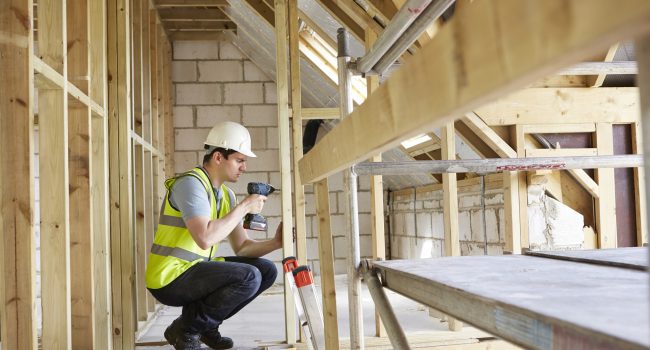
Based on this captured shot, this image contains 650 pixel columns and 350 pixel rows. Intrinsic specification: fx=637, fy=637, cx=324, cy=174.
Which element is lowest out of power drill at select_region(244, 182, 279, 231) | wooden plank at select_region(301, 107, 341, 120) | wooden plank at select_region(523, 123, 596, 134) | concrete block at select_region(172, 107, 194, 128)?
power drill at select_region(244, 182, 279, 231)

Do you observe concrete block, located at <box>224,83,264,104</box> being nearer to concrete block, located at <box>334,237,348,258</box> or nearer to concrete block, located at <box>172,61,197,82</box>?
concrete block, located at <box>172,61,197,82</box>

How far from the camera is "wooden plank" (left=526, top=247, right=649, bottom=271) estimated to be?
1361mm

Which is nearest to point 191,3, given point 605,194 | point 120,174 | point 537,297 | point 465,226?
point 120,174

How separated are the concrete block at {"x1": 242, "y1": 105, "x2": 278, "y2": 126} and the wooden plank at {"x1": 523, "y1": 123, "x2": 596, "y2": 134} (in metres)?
3.68

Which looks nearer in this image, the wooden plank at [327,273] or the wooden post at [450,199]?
the wooden plank at [327,273]

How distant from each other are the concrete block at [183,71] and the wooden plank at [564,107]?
4049 millimetres

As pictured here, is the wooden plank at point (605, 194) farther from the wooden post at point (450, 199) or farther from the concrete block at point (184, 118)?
the concrete block at point (184, 118)

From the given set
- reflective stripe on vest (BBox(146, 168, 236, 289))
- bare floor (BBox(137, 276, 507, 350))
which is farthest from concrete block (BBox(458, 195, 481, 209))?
reflective stripe on vest (BBox(146, 168, 236, 289))

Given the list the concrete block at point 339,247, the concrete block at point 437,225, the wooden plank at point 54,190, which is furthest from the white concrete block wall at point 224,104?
the wooden plank at point 54,190

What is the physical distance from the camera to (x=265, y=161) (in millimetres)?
7160

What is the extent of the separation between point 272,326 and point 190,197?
1761 mm

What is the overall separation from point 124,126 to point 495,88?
3.44 m

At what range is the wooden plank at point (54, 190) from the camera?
2451 millimetres

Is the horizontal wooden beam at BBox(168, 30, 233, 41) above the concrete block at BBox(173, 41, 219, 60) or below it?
above
